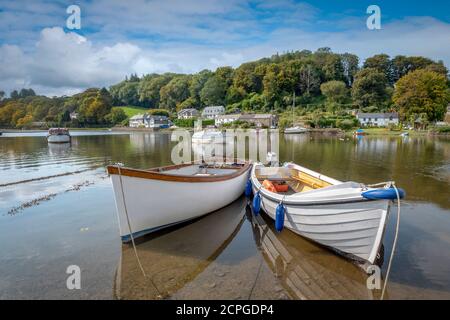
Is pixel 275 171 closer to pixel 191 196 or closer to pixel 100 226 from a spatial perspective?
pixel 191 196

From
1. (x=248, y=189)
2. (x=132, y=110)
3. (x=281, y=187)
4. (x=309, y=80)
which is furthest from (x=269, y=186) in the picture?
(x=132, y=110)

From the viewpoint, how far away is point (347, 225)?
6.10m

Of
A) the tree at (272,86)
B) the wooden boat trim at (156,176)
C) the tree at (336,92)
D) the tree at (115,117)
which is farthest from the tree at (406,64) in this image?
the wooden boat trim at (156,176)

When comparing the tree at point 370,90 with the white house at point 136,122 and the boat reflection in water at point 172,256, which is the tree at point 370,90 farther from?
the boat reflection in water at point 172,256

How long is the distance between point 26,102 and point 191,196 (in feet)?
548

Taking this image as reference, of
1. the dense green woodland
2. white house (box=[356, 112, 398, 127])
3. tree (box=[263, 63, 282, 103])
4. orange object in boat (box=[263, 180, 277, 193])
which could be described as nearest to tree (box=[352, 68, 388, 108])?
the dense green woodland

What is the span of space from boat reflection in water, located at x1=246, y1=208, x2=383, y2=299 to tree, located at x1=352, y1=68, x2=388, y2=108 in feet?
313

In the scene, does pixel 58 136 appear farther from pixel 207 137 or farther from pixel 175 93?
pixel 175 93

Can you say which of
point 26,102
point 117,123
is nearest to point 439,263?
point 117,123

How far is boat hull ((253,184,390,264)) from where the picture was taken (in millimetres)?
5590

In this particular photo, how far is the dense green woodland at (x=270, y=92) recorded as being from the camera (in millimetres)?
92750

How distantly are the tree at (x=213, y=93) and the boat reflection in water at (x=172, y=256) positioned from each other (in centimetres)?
11894

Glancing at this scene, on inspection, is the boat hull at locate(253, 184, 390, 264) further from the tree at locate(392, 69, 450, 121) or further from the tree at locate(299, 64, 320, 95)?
the tree at locate(299, 64, 320, 95)

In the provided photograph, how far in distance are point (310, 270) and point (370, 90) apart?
102 meters
